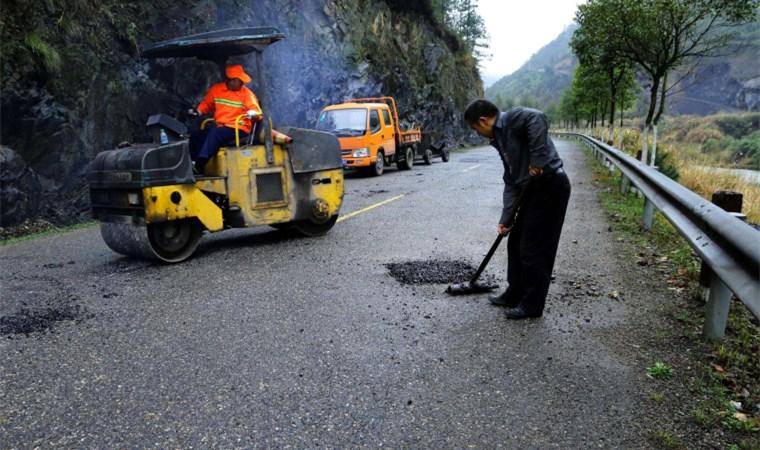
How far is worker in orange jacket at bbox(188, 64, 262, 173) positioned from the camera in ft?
20.9

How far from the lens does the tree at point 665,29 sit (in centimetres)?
1361

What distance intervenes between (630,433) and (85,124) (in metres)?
11.2

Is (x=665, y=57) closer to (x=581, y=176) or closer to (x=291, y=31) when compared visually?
(x=581, y=176)

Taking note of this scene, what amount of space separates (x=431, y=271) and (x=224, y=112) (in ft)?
10.1

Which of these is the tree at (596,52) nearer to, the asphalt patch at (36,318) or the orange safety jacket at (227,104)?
the orange safety jacket at (227,104)

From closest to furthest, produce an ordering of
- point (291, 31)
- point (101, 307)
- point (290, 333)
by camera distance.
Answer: point (290, 333) < point (101, 307) < point (291, 31)

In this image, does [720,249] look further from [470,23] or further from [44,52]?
[470,23]

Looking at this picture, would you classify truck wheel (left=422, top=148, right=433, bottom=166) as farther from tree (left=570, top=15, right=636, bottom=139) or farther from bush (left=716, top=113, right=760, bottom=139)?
bush (left=716, top=113, right=760, bottom=139)

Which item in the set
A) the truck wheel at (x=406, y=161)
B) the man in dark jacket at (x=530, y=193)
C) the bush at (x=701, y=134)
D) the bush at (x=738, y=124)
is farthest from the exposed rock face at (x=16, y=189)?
the bush at (x=738, y=124)

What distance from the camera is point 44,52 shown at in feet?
32.9

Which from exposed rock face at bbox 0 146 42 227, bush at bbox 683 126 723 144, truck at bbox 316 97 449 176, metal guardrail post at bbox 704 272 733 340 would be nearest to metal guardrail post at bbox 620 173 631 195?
metal guardrail post at bbox 704 272 733 340

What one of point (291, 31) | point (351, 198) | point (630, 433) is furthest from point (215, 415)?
point (291, 31)

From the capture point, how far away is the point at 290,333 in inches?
152

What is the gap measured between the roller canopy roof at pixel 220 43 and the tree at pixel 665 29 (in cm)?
1028
